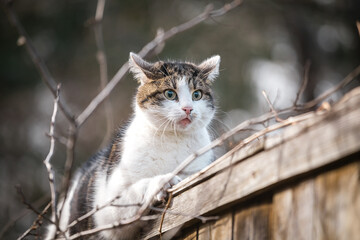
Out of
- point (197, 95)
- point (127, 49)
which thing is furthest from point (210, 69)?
point (127, 49)

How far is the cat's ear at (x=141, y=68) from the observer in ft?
9.09

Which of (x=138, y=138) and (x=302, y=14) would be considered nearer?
(x=138, y=138)

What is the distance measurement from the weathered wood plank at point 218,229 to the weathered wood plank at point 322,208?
0.89 feet

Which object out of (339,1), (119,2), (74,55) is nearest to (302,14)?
(339,1)

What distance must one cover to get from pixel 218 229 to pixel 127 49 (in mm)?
5605

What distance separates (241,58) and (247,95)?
0.59 meters

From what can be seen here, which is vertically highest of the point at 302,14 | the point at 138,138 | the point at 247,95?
the point at 302,14

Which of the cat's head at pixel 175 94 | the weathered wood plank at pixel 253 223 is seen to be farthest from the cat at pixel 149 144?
the weathered wood plank at pixel 253 223

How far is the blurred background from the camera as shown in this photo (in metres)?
6.41

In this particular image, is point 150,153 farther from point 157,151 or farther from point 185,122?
point 185,122

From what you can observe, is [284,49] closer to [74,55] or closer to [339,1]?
[339,1]

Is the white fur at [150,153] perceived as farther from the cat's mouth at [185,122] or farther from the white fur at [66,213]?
the white fur at [66,213]

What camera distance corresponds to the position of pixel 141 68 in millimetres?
2783

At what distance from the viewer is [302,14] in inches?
261
